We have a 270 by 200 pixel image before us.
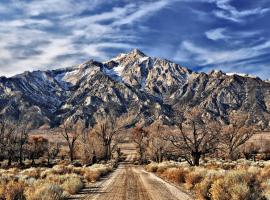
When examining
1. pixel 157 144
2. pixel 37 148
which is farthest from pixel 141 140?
pixel 37 148

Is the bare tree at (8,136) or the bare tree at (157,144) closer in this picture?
the bare tree at (8,136)

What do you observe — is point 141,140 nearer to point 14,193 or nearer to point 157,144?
point 157,144

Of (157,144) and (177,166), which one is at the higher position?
(157,144)

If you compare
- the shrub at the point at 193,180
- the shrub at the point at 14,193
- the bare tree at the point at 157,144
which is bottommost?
the shrub at the point at 193,180

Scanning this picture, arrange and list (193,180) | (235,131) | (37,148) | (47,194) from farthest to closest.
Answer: (37,148) < (235,131) < (193,180) < (47,194)

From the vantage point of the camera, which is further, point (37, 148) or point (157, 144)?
point (37, 148)

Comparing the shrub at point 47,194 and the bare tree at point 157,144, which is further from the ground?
the bare tree at point 157,144

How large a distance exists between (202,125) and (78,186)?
2451cm

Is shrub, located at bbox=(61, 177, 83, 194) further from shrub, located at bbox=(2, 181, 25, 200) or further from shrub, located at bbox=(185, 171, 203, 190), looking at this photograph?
shrub, located at bbox=(185, 171, 203, 190)

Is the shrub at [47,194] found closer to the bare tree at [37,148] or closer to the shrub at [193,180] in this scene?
the shrub at [193,180]

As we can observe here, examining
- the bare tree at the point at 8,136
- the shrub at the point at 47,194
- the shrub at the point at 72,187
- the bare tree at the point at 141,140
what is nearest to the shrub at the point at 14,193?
the shrub at the point at 47,194

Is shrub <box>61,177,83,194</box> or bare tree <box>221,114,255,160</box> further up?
bare tree <box>221,114,255,160</box>

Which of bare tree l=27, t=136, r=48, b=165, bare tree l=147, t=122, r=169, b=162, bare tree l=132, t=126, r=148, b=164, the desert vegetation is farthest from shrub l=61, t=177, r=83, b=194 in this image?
bare tree l=27, t=136, r=48, b=165

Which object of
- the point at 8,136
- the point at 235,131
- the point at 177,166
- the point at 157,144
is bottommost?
the point at 177,166
